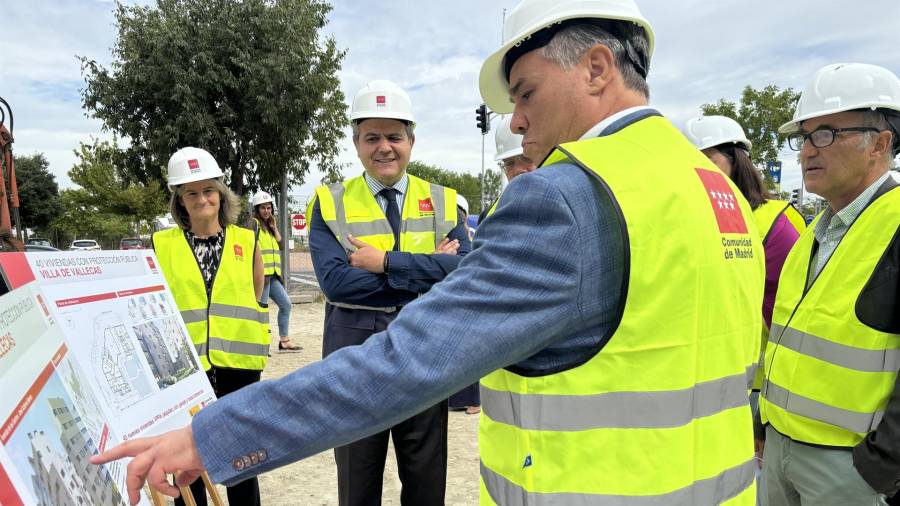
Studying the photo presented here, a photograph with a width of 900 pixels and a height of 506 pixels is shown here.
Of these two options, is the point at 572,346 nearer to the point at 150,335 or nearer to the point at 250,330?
the point at 150,335

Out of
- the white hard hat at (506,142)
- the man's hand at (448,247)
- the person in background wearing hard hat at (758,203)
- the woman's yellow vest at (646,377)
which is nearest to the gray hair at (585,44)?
the woman's yellow vest at (646,377)

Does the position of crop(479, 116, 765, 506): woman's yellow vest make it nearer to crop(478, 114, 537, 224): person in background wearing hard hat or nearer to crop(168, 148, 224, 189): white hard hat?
crop(478, 114, 537, 224): person in background wearing hard hat

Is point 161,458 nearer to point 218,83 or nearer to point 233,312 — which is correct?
point 233,312

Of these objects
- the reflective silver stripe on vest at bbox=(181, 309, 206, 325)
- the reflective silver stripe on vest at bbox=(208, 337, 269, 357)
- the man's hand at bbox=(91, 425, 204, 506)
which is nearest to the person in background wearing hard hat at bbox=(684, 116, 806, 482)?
the man's hand at bbox=(91, 425, 204, 506)

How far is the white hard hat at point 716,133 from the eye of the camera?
3.86 m

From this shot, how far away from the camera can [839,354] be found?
2.10 m

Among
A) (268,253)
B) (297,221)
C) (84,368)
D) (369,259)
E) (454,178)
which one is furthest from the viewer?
(454,178)

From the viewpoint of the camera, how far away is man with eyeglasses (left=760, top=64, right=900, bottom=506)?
6.56 feet

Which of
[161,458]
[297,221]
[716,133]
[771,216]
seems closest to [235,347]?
[161,458]

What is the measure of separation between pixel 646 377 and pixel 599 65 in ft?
2.24

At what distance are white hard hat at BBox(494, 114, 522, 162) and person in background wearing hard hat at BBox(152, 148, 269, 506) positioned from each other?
1798 mm

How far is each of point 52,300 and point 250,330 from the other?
2.03 metres

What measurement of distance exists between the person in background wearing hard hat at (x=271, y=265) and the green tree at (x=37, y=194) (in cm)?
4312

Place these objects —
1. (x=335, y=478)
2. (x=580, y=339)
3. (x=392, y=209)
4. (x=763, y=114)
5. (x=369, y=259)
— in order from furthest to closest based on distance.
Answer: (x=763, y=114), (x=335, y=478), (x=392, y=209), (x=369, y=259), (x=580, y=339)
